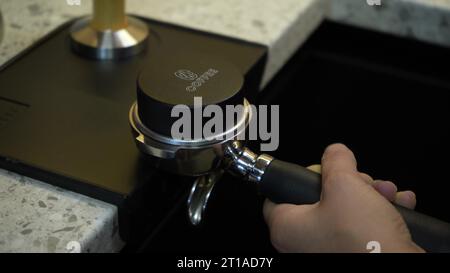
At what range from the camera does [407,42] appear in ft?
2.63

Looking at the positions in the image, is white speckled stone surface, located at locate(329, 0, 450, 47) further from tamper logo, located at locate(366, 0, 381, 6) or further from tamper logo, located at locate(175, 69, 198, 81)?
tamper logo, located at locate(175, 69, 198, 81)

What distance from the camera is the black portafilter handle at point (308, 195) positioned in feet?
1.39

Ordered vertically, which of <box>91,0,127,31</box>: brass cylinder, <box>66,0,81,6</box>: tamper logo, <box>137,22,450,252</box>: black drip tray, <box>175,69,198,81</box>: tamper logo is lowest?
<box>137,22,450,252</box>: black drip tray

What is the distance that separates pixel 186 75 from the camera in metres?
0.48

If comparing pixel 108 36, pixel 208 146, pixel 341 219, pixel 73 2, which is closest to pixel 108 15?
pixel 108 36

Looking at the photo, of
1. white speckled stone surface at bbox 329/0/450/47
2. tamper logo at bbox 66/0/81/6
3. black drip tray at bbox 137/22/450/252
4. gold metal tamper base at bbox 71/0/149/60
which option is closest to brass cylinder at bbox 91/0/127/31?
gold metal tamper base at bbox 71/0/149/60

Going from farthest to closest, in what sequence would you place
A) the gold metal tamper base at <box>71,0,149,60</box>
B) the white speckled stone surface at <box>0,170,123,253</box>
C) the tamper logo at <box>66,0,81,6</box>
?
the tamper logo at <box>66,0,81,6</box>
the gold metal tamper base at <box>71,0,149,60</box>
the white speckled stone surface at <box>0,170,123,253</box>

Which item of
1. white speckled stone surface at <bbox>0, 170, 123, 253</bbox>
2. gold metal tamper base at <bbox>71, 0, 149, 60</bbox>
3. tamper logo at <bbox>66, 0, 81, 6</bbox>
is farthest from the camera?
tamper logo at <bbox>66, 0, 81, 6</bbox>

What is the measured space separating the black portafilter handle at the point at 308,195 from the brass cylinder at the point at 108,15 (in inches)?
10.7

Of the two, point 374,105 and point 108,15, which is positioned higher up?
point 108,15

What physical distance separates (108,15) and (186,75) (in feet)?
0.63

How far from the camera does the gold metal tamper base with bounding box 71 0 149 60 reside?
0.62 meters

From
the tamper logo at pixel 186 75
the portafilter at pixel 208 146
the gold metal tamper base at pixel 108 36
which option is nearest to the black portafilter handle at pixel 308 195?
the portafilter at pixel 208 146

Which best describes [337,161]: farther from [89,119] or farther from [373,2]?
[373,2]
